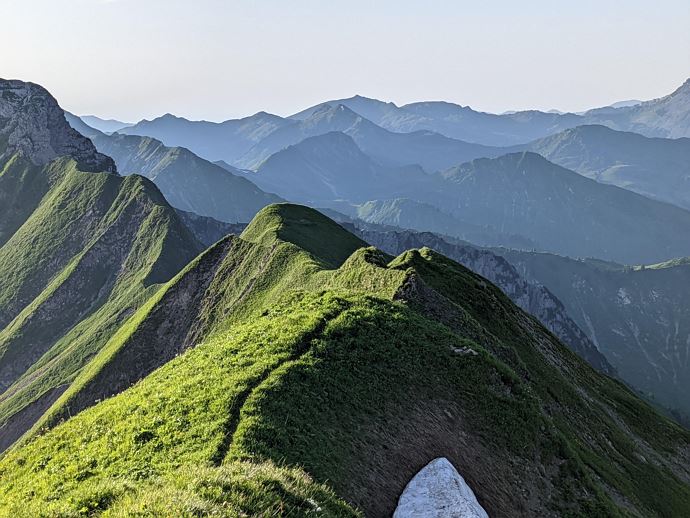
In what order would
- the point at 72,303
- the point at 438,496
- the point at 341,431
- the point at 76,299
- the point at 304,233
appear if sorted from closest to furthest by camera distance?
1. the point at 438,496
2. the point at 341,431
3. the point at 304,233
4. the point at 72,303
5. the point at 76,299

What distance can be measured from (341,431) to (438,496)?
556 centimetres

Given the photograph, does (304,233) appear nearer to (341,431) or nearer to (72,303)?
(341,431)

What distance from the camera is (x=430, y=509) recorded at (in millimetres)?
23141

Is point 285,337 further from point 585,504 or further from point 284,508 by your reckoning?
point 585,504

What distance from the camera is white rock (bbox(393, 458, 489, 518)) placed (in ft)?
75.3

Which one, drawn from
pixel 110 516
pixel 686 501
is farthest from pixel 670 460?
pixel 110 516

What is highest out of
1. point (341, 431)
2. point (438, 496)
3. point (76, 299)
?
point (341, 431)

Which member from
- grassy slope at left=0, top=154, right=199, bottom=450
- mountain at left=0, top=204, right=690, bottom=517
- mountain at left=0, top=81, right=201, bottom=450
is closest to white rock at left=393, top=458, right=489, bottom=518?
mountain at left=0, top=204, right=690, bottom=517

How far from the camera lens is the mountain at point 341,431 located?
64.8ft

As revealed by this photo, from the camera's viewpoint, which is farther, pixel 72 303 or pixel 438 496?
pixel 72 303

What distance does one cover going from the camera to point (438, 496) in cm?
2408

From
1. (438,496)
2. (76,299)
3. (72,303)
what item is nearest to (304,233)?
(438,496)

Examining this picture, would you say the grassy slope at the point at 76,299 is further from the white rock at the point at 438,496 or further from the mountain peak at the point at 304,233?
the white rock at the point at 438,496

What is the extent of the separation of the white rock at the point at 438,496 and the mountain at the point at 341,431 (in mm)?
769
